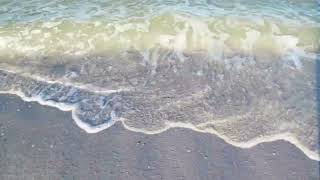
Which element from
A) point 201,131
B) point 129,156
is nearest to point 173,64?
point 201,131

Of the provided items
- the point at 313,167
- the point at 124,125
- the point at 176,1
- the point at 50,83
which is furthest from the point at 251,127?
the point at 176,1

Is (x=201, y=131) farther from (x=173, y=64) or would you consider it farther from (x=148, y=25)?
(x=148, y=25)

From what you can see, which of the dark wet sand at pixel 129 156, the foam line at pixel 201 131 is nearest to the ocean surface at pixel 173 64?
the foam line at pixel 201 131

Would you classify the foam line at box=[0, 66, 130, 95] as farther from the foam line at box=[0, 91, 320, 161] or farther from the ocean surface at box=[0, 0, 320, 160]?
the foam line at box=[0, 91, 320, 161]

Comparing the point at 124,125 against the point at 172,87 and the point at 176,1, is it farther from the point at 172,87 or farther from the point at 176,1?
the point at 176,1

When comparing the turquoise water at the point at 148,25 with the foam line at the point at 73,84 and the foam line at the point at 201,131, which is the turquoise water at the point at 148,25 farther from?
the foam line at the point at 201,131

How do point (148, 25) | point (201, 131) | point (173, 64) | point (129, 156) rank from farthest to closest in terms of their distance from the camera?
point (148, 25) → point (173, 64) → point (201, 131) → point (129, 156)

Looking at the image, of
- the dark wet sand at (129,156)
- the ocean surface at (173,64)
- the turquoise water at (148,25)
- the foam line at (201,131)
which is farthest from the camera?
the turquoise water at (148,25)
